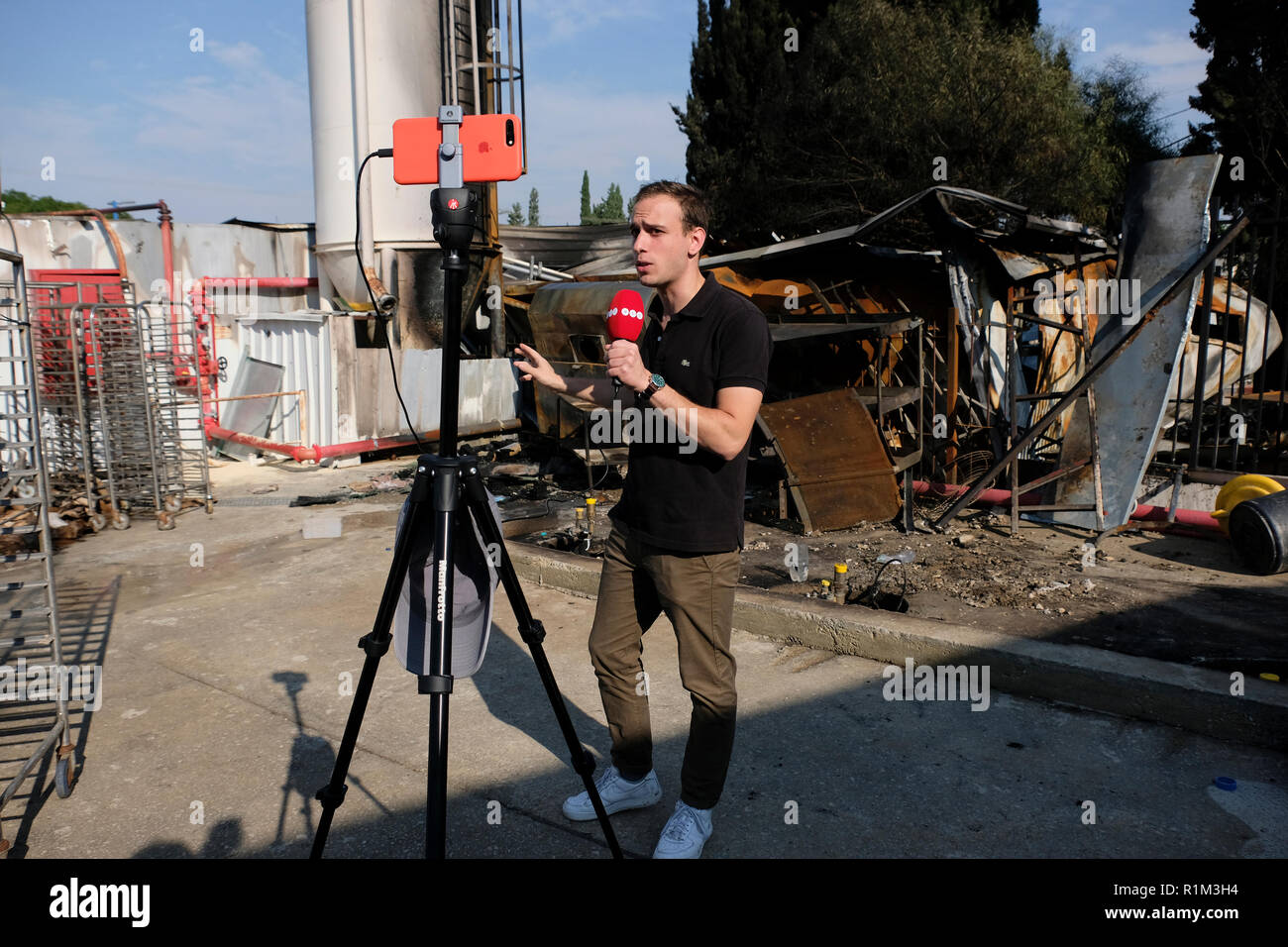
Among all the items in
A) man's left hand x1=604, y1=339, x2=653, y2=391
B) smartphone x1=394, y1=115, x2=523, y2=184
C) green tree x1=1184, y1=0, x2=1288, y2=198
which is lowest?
man's left hand x1=604, y1=339, x2=653, y2=391

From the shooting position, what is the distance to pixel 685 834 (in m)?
2.83

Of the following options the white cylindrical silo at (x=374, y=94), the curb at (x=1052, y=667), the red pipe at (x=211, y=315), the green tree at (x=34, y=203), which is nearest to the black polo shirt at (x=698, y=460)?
the curb at (x=1052, y=667)

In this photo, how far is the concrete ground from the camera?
9.87ft

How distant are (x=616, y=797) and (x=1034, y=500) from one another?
6501 mm

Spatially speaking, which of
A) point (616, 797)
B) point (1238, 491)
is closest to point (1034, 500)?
point (1238, 491)

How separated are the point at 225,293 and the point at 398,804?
55.9 feet

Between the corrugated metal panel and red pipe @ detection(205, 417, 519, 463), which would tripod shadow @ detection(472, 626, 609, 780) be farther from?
the corrugated metal panel

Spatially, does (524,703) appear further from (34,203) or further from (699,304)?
(34,203)

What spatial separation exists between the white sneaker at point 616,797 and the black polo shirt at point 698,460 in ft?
3.06

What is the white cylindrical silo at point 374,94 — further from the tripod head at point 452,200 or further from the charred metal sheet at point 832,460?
the tripod head at point 452,200

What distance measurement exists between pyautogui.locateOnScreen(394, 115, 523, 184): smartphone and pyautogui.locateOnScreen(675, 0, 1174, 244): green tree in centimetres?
1746

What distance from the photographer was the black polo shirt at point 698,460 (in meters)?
2.74

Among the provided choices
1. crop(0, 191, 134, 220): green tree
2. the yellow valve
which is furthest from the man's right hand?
crop(0, 191, 134, 220): green tree
